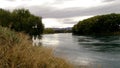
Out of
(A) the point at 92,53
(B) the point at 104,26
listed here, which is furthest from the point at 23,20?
(B) the point at 104,26

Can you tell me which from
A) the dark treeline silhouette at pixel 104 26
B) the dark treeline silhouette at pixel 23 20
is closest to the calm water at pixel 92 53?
the dark treeline silhouette at pixel 23 20

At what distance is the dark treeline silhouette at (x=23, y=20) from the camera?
54.6 m

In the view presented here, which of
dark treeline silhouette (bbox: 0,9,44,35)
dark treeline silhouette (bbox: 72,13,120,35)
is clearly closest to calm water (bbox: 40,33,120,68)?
dark treeline silhouette (bbox: 0,9,44,35)

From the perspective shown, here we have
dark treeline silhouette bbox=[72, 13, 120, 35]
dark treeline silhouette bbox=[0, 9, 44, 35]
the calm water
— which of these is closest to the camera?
the calm water

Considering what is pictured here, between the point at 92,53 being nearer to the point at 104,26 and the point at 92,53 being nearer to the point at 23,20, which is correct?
the point at 23,20

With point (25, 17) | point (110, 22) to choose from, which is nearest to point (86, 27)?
point (110, 22)

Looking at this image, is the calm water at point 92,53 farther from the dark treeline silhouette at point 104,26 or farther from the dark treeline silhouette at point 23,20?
the dark treeline silhouette at point 104,26

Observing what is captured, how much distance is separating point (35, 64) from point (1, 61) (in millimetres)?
940

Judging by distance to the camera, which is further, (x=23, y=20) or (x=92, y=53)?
(x=23, y=20)

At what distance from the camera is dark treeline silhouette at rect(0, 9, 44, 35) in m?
54.6

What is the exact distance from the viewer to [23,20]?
56.1 m

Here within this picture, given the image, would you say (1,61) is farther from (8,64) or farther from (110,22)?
(110,22)

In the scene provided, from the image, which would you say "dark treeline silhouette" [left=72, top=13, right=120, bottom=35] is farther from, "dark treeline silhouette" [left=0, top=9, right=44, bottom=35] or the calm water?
the calm water

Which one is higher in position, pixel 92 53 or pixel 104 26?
pixel 104 26
